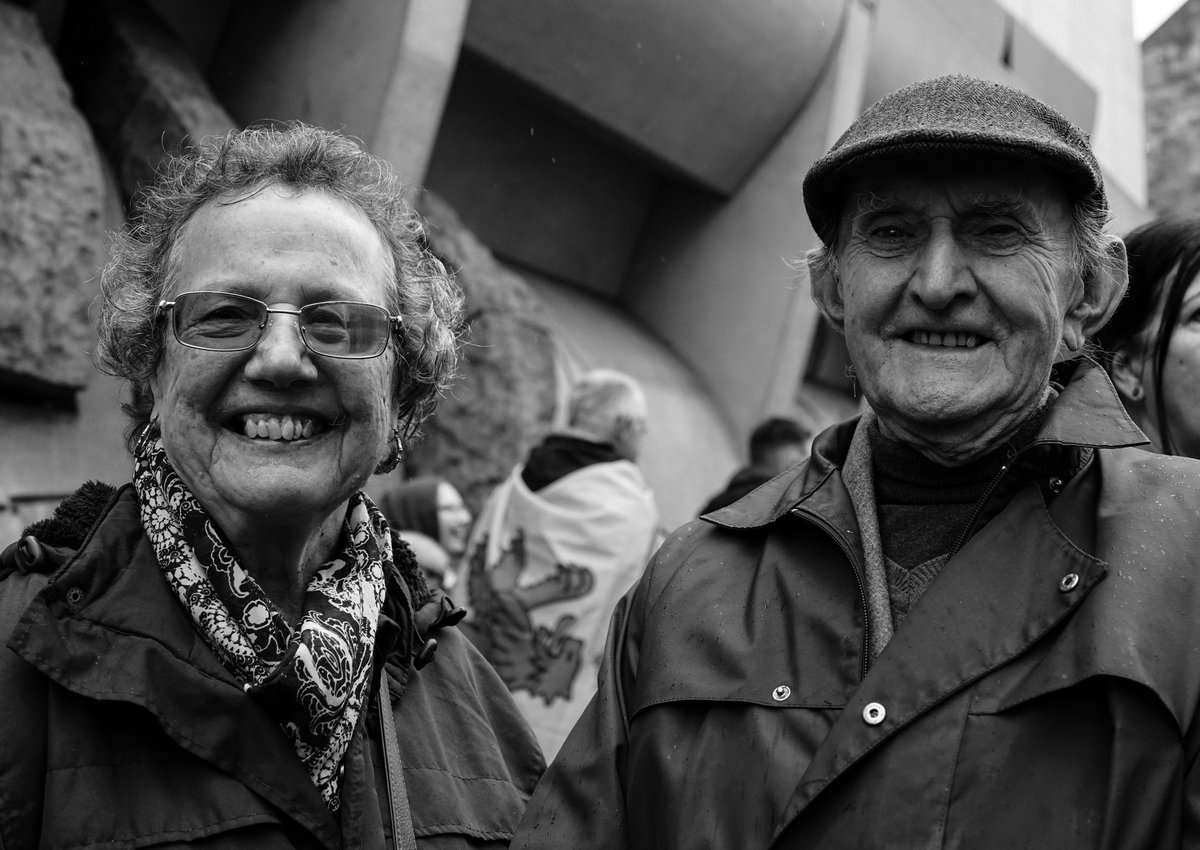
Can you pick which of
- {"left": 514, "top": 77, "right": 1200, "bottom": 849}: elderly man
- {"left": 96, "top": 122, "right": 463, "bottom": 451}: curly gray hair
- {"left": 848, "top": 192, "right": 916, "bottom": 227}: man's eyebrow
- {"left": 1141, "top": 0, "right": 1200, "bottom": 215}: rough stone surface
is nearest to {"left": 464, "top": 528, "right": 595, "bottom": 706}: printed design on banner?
{"left": 96, "top": 122, "right": 463, "bottom": 451}: curly gray hair

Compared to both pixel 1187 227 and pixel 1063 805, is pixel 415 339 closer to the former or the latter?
pixel 1063 805

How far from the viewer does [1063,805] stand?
5.13 ft

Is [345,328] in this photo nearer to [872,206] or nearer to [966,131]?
[872,206]

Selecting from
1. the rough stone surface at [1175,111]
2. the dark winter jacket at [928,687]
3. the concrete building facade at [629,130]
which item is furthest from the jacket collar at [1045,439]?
the rough stone surface at [1175,111]

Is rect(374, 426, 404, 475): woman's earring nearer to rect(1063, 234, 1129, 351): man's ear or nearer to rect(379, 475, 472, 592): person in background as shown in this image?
rect(1063, 234, 1129, 351): man's ear

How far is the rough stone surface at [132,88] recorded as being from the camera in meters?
6.08

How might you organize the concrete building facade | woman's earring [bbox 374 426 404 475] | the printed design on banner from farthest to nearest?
the concrete building facade < the printed design on banner < woman's earring [bbox 374 426 404 475]

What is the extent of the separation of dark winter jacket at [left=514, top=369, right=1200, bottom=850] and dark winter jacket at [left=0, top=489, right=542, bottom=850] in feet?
1.20

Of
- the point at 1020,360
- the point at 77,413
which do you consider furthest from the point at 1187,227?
the point at 77,413

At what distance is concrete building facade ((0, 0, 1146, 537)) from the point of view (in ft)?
22.2

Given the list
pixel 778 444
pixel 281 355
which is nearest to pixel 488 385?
pixel 778 444

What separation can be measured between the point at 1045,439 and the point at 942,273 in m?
0.26

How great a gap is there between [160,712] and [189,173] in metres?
0.95

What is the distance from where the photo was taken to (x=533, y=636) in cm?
451
